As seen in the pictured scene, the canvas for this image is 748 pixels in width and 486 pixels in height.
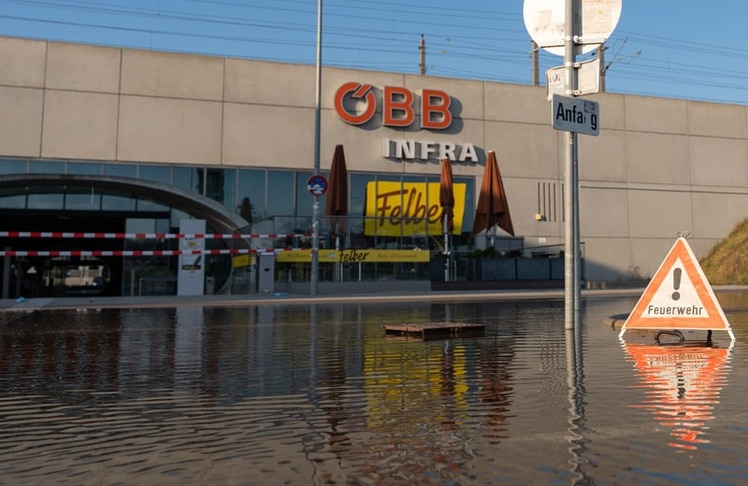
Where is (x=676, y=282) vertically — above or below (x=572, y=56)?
below

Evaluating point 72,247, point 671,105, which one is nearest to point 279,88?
point 72,247

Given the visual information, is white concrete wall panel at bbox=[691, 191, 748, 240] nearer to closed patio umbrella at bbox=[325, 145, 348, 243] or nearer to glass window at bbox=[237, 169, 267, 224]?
closed patio umbrella at bbox=[325, 145, 348, 243]

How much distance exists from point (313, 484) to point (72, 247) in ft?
109

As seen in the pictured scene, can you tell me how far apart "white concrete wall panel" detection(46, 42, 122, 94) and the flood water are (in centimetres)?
2261

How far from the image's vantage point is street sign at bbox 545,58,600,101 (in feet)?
35.5

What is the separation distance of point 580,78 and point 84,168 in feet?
79.6

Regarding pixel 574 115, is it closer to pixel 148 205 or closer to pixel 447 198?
pixel 447 198

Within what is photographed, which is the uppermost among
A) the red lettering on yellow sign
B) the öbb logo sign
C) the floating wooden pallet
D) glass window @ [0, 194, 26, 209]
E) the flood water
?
the öbb logo sign

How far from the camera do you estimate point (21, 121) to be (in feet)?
93.4

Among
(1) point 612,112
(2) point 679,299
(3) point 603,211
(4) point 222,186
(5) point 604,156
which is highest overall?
(1) point 612,112

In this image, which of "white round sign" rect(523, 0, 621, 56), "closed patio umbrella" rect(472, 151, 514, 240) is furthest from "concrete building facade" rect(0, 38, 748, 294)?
"white round sign" rect(523, 0, 621, 56)

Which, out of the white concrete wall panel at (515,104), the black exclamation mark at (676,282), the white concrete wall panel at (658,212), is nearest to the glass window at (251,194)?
the white concrete wall panel at (515,104)

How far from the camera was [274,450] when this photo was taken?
154 inches

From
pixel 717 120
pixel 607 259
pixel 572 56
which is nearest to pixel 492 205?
pixel 607 259
